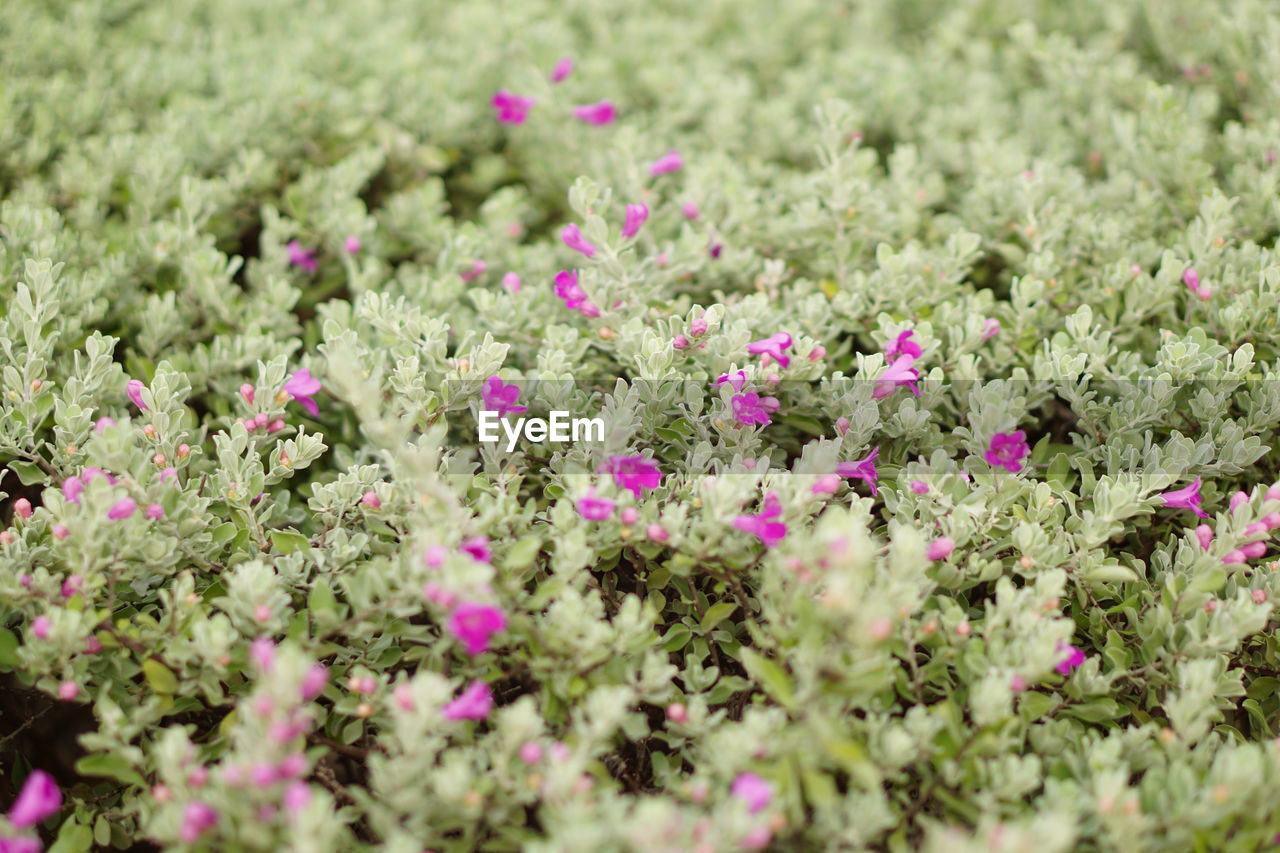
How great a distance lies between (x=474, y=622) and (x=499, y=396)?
0.71 metres

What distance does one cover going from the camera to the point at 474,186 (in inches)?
134

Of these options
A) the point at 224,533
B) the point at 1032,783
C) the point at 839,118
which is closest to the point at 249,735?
the point at 224,533

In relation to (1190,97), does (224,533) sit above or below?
below

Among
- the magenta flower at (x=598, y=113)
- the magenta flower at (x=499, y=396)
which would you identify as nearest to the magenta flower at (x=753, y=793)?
the magenta flower at (x=499, y=396)

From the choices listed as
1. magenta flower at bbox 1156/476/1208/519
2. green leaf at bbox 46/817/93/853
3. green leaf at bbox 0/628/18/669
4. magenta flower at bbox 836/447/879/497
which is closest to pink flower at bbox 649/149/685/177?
magenta flower at bbox 836/447/879/497

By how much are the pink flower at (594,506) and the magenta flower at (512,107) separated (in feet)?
6.30

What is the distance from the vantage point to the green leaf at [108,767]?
5.23 ft

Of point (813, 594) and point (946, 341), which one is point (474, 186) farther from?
point (813, 594)

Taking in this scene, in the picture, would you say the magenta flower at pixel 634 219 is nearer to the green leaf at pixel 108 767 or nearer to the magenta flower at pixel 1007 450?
the magenta flower at pixel 1007 450

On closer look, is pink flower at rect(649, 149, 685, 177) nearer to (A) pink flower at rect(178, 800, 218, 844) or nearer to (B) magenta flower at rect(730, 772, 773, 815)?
(B) magenta flower at rect(730, 772, 773, 815)

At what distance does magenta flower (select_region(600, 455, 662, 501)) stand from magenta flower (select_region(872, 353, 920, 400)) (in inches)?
23.6

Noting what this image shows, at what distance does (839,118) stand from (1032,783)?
1.92m

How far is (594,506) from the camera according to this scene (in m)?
1.74

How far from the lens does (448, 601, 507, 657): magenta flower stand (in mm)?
1487
